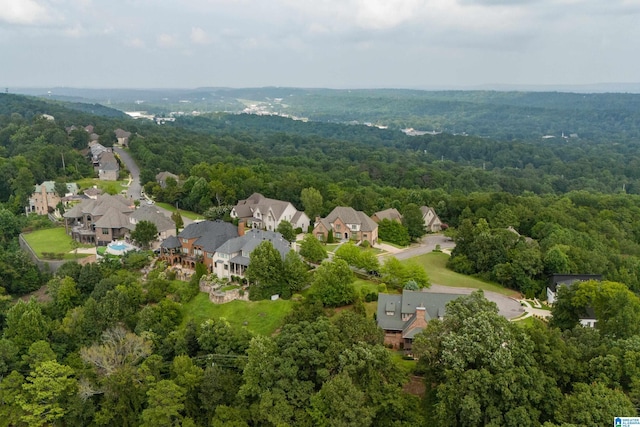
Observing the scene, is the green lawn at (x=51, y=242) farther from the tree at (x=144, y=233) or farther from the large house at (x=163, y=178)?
the large house at (x=163, y=178)

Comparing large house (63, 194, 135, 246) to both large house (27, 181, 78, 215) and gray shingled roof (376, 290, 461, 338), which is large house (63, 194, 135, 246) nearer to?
large house (27, 181, 78, 215)

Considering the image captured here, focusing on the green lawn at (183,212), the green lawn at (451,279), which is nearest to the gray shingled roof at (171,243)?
the green lawn at (183,212)

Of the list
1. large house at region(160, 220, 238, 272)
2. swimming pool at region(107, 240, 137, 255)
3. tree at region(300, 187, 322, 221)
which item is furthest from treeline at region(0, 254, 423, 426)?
tree at region(300, 187, 322, 221)

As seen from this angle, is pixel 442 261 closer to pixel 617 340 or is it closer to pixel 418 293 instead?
pixel 418 293

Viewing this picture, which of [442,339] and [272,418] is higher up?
[442,339]

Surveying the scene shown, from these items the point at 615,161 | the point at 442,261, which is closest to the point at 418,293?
the point at 442,261

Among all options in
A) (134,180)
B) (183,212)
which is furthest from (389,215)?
(134,180)
